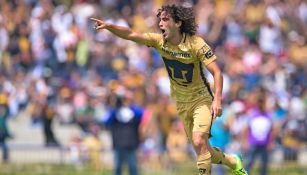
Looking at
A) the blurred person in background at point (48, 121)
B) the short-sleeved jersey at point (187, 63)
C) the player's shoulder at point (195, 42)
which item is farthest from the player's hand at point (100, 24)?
the blurred person in background at point (48, 121)

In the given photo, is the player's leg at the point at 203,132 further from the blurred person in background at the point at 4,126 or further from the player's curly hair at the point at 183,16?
the blurred person in background at the point at 4,126

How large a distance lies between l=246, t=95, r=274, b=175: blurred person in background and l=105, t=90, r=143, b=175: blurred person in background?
2.11 meters

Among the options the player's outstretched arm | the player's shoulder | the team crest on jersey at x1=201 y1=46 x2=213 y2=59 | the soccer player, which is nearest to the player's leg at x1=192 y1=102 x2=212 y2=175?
the soccer player

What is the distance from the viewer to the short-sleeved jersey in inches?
564

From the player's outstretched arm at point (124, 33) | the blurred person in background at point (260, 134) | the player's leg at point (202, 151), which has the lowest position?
the player's leg at point (202, 151)

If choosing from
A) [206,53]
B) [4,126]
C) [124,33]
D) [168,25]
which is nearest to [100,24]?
[124,33]

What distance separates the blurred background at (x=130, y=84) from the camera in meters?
22.0

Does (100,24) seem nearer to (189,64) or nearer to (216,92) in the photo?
(189,64)

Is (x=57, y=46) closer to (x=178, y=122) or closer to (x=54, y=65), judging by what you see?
(x=54, y=65)

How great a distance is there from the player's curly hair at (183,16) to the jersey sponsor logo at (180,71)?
1.35 feet

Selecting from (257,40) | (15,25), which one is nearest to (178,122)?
(257,40)

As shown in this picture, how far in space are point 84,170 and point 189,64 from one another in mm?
8079

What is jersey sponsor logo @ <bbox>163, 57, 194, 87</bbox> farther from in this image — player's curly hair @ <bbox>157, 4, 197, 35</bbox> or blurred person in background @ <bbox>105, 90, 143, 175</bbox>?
blurred person in background @ <bbox>105, 90, 143, 175</bbox>

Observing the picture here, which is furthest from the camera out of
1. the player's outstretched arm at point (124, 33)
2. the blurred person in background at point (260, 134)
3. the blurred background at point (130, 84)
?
the blurred background at point (130, 84)
